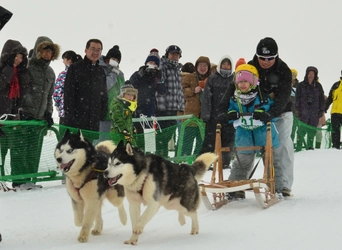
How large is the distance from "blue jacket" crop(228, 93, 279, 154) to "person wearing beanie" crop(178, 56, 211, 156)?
3183mm

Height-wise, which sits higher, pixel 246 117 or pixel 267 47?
pixel 267 47

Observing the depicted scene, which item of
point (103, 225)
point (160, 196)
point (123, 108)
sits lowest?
point (103, 225)

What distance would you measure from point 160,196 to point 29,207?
207 cm

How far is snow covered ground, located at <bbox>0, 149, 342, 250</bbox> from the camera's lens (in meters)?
4.27

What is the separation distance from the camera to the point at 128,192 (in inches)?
174

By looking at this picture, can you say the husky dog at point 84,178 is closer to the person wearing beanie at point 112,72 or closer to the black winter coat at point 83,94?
the black winter coat at point 83,94

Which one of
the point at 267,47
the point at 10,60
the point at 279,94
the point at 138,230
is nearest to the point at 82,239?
the point at 138,230

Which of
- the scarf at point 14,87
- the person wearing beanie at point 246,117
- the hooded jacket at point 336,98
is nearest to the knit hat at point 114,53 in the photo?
the scarf at point 14,87

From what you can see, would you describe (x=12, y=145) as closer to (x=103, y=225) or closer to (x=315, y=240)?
(x=103, y=225)

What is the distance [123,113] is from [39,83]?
1067 mm

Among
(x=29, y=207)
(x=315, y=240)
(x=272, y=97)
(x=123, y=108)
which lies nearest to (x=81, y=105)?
(x=123, y=108)

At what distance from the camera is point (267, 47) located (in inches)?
243

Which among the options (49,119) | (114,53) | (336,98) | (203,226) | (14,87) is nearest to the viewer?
(203,226)

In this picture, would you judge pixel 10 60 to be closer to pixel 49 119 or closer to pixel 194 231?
pixel 49 119
